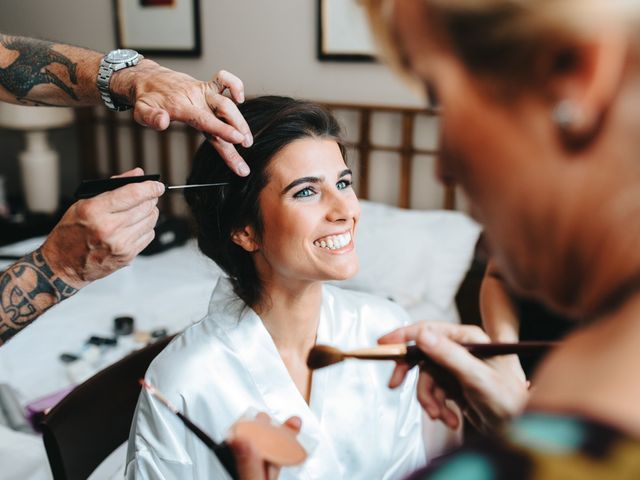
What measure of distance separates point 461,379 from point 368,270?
1.49 meters

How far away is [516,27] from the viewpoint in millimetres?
310

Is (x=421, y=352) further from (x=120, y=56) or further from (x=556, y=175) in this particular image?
(x=120, y=56)

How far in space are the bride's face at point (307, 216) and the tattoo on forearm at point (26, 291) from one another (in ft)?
1.38

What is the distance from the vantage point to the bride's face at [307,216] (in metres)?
1.25

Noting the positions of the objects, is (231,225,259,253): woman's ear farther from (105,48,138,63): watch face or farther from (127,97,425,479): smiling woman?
(105,48,138,63): watch face

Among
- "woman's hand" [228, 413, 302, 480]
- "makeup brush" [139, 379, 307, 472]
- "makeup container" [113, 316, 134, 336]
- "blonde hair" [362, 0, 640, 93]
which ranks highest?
"blonde hair" [362, 0, 640, 93]

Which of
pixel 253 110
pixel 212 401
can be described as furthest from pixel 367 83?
pixel 212 401

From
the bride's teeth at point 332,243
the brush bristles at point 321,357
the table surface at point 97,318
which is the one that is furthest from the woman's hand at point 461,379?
the table surface at point 97,318

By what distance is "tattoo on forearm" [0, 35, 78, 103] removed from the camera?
4.13ft

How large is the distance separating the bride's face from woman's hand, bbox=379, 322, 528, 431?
0.44 m

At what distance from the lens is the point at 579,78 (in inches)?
12.1

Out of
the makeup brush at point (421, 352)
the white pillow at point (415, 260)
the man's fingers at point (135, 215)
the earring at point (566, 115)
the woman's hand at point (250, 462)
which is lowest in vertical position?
the white pillow at point (415, 260)

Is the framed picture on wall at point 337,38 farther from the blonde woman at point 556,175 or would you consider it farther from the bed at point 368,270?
the blonde woman at point 556,175

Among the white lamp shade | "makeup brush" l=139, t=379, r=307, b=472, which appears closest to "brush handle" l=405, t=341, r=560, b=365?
"makeup brush" l=139, t=379, r=307, b=472
